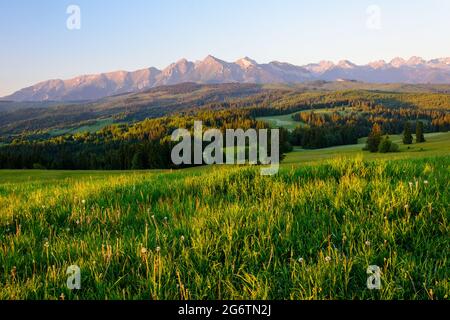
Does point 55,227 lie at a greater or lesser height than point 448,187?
lesser

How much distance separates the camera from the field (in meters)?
3.21

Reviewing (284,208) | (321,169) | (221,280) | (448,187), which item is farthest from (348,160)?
(221,280)

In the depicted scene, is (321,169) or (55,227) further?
(321,169)

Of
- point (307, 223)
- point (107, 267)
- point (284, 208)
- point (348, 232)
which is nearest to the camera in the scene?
point (107, 267)

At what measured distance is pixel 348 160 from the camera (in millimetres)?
8086

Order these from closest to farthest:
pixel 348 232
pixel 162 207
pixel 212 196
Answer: pixel 348 232 → pixel 162 207 → pixel 212 196

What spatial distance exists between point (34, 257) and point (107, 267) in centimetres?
116

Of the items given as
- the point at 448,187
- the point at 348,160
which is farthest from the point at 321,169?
the point at 448,187

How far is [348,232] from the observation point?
13.6 feet

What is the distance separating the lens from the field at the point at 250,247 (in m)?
3.21

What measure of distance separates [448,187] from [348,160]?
8.54ft

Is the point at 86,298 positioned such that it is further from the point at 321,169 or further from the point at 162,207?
the point at 321,169

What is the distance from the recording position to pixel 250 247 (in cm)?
400

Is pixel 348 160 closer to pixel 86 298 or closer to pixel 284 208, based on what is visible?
pixel 284 208
